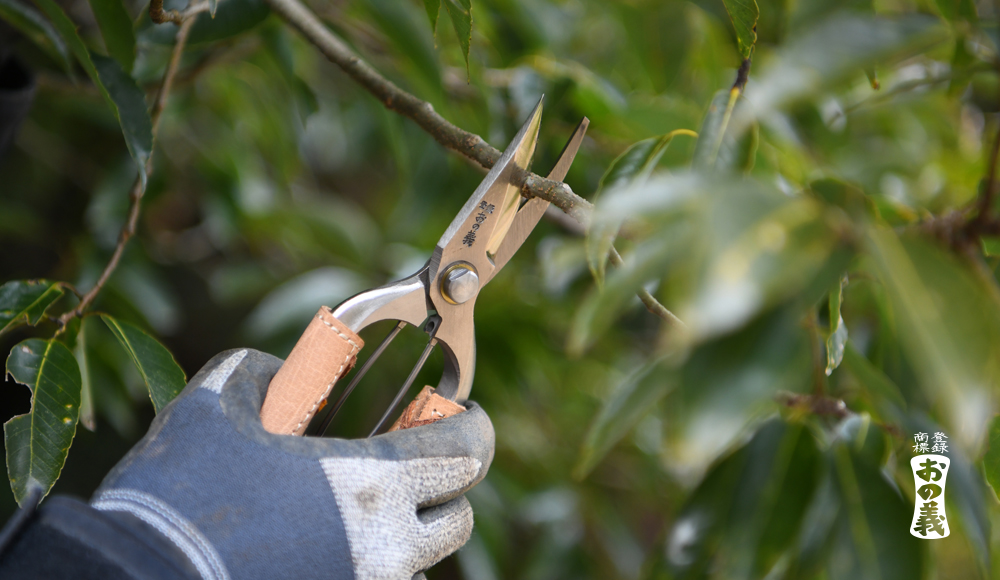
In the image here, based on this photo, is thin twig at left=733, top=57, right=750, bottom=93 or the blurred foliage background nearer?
the blurred foliage background

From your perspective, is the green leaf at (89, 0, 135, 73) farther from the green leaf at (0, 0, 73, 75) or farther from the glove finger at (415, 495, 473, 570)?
the glove finger at (415, 495, 473, 570)

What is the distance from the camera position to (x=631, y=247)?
534mm

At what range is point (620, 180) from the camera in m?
0.44

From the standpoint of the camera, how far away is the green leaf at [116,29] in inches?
20.6

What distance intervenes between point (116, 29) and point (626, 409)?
0.55 metres

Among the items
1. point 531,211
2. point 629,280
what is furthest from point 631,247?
point 629,280

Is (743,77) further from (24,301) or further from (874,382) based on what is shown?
(24,301)

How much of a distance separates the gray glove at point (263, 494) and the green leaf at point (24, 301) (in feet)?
0.53

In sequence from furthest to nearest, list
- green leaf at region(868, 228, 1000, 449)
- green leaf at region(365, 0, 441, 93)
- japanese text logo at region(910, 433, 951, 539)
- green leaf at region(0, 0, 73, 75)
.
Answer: green leaf at region(365, 0, 441, 93) < green leaf at region(0, 0, 73, 75) < japanese text logo at region(910, 433, 951, 539) < green leaf at region(868, 228, 1000, 449)

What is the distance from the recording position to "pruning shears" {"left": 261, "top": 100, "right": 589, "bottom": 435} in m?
0.42

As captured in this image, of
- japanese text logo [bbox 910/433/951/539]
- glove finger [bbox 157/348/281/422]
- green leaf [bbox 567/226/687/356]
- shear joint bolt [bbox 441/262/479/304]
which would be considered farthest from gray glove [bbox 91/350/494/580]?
japanese text logo [bbox 910/433/951/539]

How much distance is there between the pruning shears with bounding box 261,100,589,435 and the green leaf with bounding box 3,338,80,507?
15 cm

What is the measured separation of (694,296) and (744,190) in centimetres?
5

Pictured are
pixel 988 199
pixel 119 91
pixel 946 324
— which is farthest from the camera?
pixel 119 91
